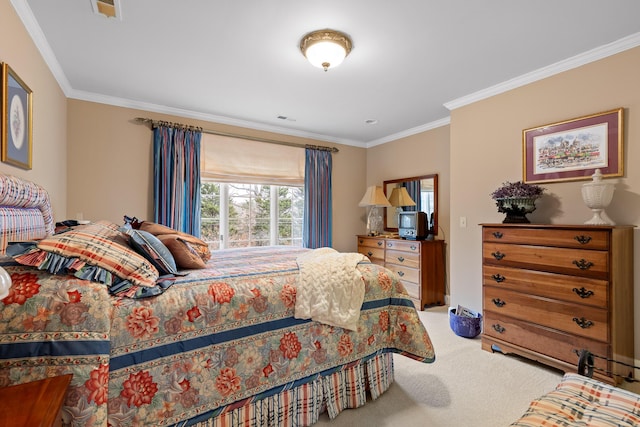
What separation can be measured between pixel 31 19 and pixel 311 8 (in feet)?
6.18

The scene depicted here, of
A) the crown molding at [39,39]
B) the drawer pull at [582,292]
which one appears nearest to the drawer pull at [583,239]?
the drawer pull at [582,292]

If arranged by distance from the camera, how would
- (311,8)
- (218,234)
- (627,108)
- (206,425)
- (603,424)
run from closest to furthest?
(603,424), (206,425), (311,8), (627,108), (218,234)

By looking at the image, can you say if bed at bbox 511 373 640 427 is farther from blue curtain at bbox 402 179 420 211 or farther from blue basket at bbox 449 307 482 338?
blue curtain at bbox 402 179 420 211

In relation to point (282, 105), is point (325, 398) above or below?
below


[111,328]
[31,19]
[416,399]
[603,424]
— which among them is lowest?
[416,399]

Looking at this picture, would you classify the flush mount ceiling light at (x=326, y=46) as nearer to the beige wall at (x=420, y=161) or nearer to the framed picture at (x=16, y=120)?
the framed picture at (x=16, y=120)

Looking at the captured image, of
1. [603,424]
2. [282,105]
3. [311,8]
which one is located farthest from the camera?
[282,105]

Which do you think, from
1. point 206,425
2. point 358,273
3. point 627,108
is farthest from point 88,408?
point 627,108

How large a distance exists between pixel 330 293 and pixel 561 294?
1798 millimetres

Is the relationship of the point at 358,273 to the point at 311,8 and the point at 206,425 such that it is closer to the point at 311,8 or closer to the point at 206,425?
the point at 206,425

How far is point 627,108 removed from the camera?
225 cm

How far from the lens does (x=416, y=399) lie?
6.43 ft

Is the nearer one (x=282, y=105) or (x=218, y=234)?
(x=282, y=105)

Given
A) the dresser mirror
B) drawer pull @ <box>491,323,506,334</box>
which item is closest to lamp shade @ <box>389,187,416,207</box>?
the dresser mirror
